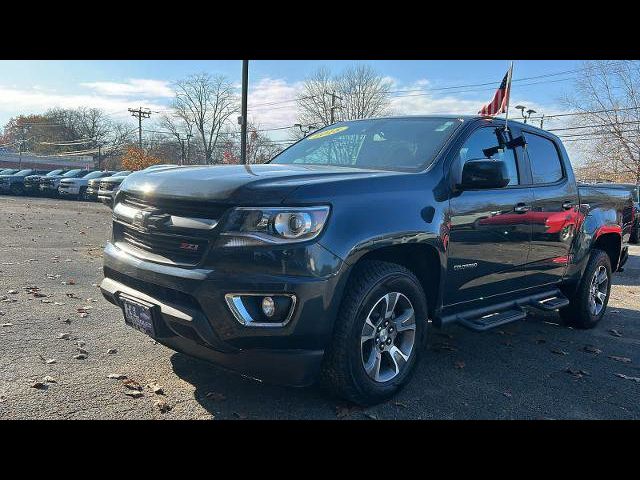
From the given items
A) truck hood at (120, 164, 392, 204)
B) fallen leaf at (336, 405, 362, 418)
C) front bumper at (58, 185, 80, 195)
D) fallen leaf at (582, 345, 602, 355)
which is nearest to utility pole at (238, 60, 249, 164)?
fallen leaf at (582, 345, 602, 355)

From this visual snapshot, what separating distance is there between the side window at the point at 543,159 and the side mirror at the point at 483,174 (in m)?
1.24

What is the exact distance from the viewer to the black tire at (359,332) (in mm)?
2881

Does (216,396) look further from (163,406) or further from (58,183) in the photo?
(58,183)

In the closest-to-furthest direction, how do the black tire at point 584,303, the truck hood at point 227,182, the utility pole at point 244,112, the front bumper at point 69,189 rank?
the truck hood at point 227,182
the black tire at point 584,303
the utility pole at point 244,112
the front bumper at point 69,189

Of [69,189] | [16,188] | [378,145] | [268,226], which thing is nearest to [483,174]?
[378,145]

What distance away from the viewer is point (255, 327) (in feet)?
8.67

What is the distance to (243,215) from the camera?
2.71 meters

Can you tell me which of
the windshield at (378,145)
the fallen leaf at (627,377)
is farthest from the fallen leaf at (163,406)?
the fallen leaf at (627,377)

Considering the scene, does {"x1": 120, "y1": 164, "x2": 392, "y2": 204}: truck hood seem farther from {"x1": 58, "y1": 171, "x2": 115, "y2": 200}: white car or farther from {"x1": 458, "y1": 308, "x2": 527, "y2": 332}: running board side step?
{"x1": 58, "y1": 171, "x2": 115, "y2": 200}: white car

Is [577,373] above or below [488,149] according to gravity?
below

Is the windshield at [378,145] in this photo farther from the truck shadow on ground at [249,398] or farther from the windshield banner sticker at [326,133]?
the truck shadow on ground at [249,398]

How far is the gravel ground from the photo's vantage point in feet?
10.2

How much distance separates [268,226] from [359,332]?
0.85 m
